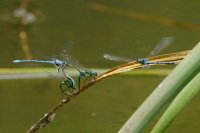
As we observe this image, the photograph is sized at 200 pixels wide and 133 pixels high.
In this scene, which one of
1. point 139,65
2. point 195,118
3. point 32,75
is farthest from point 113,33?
point 139,65

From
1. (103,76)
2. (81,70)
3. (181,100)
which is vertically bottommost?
(81,70)

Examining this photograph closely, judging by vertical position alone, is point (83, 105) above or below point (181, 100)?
below

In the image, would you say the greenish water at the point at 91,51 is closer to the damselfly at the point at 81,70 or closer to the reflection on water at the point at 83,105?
the reflection on water at the point at 83,105

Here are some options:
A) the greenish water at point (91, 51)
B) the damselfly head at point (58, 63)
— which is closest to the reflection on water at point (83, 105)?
the greenish water at point (91, 51)

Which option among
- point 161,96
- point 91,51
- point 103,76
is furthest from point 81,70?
point 91,51

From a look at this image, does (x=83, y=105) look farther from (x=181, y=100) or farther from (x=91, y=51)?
(x=181, y=100)

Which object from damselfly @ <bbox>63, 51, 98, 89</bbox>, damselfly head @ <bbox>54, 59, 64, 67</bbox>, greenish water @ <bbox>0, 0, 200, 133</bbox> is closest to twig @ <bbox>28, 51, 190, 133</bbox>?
damselfly @ <bbox>63, 51, 98, 89</bbox>
